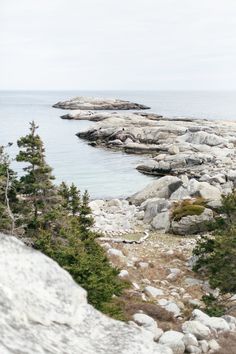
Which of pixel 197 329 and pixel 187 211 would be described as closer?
pixel 197 329

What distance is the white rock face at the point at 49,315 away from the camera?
6340mm

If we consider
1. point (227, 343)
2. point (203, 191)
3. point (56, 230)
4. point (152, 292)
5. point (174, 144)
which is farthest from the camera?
point (174, 144)

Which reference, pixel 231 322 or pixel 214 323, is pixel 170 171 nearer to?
pixel 231 322

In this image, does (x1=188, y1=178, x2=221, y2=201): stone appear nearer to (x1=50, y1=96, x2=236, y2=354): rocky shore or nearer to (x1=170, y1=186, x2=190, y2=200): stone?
(x1=50, y1=96, x2=236, y2=354): rocky shore

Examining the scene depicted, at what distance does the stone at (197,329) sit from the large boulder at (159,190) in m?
31.7

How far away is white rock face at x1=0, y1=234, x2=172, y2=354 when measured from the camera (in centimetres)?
634

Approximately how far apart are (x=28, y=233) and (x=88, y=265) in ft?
16.2

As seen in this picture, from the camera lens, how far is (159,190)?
152 ft

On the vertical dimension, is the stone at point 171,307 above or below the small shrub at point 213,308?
below

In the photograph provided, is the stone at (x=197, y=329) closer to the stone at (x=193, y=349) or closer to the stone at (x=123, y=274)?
the stone at (x=193, y=349)

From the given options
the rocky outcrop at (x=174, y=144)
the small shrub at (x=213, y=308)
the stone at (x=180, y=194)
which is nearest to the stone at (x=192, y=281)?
the small shrub at (x=213, y=308)

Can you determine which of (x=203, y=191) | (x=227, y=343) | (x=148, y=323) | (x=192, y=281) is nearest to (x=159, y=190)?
(x=203, y=191)

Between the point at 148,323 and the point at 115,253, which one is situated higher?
the point at 148,323

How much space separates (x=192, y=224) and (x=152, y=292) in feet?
42.7
